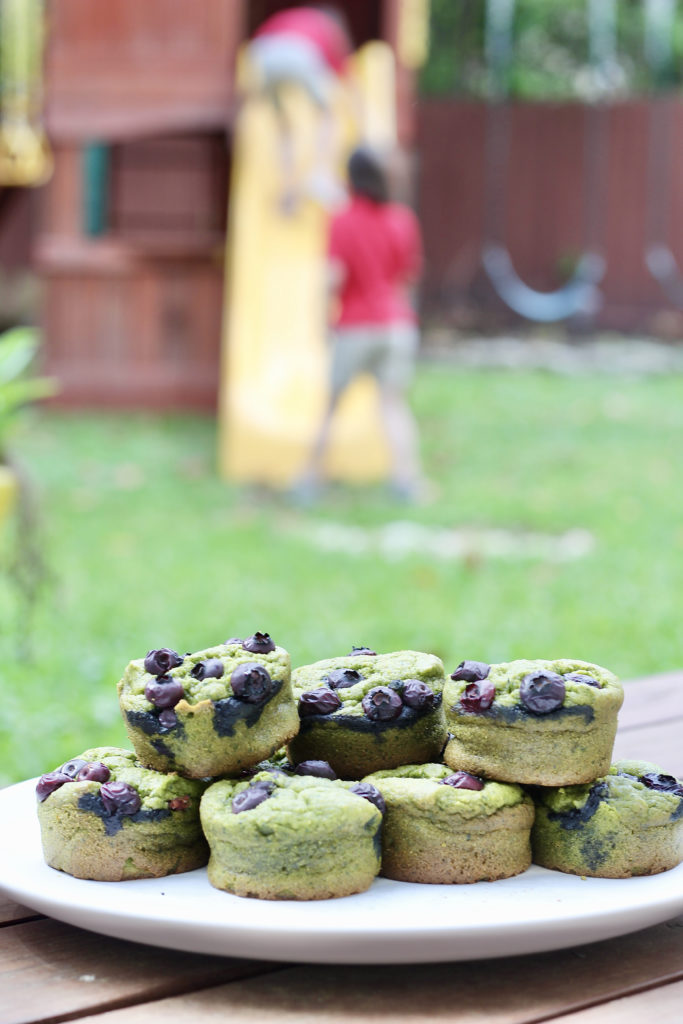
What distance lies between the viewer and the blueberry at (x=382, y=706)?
46.4 inches

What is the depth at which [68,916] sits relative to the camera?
1.06 metres

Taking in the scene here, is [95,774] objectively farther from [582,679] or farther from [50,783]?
[582,679]

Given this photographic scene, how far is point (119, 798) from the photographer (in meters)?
1.12

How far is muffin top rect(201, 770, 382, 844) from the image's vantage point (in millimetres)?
1062

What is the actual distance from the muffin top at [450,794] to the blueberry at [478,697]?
0.18ft

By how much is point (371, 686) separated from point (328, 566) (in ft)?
14.2

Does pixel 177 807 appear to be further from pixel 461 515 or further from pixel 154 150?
pixel 154 150

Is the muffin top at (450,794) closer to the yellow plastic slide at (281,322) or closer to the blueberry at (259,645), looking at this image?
the blueberry at (259,645)

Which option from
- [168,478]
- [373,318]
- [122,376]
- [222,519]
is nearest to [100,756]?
[222,519]

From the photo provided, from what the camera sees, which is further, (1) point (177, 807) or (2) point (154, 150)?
(2) point (154, 150)

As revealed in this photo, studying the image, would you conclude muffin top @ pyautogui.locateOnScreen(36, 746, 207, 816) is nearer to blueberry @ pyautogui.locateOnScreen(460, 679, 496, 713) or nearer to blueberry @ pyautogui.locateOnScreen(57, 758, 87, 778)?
blueberry @ pyautogui.locateOnScreen(57, 758, 87, 778)

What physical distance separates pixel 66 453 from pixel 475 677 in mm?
7424

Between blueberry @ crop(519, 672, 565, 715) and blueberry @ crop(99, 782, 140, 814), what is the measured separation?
12.8 inches

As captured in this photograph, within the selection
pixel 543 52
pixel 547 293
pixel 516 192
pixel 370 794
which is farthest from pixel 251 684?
pixel 543 52
